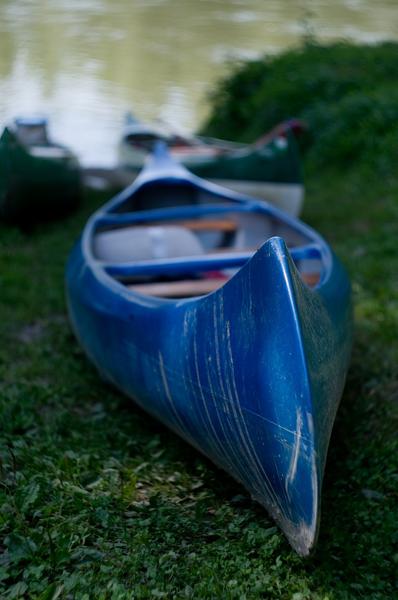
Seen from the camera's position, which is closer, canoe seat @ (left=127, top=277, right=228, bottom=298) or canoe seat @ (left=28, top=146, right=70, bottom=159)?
canoe seat @ (left=127, top=277, right=228, bottom=298)

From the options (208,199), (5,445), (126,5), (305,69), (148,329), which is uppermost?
(148,329)

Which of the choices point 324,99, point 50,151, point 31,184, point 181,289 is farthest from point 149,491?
point 324,99

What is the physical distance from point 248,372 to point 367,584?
2.61 feet

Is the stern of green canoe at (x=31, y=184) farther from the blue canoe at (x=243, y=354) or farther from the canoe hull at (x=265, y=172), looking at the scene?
the blue canoe at (x=243, y=354)

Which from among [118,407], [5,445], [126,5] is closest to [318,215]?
[118,407]

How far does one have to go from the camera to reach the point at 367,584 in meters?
2.76

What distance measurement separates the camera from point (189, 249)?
5.41 metres

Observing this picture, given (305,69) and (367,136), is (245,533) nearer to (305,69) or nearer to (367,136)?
(367,136)

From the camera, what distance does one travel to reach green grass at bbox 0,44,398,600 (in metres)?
2.72

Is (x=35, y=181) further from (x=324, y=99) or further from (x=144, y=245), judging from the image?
(x=324, y=99)

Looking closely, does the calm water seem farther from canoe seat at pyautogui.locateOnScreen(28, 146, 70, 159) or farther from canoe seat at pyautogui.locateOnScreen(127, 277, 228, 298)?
canoe seat at pyautogui.locateOnScreen(127, 277, 228, 298)

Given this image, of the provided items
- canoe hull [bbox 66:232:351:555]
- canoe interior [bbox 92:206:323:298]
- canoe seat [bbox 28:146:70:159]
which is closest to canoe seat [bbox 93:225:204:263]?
canoe interior [bbox 92:206:323:298]

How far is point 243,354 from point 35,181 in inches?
233

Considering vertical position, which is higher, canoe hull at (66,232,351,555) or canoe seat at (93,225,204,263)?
canoe hull at (66,232,351,555)
